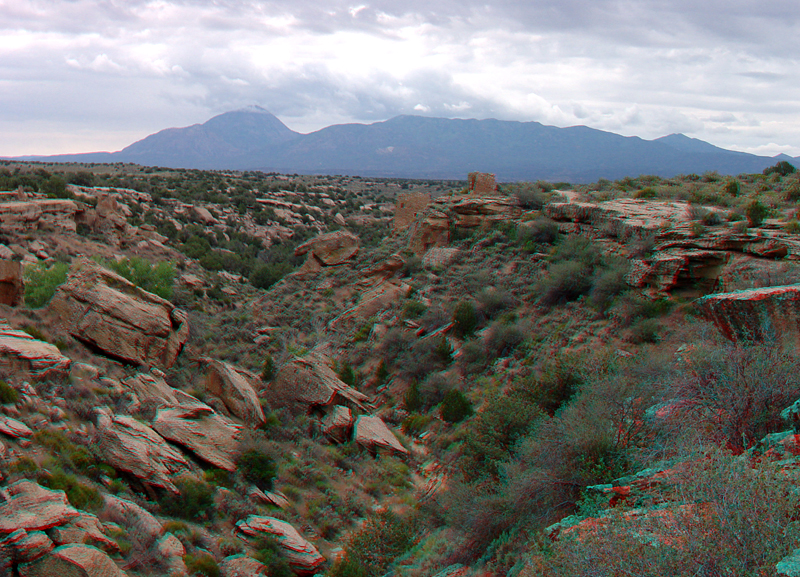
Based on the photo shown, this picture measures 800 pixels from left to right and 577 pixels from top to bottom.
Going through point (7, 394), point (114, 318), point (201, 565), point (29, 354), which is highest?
point (114, 318)

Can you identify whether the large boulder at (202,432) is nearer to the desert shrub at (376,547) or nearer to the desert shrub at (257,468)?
the desert shrub at (257,468)

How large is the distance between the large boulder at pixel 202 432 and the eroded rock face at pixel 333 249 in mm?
19232

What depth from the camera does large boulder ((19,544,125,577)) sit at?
634 cm

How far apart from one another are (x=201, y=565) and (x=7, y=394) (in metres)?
5.46

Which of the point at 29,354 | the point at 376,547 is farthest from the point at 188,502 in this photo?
the point at 29,354

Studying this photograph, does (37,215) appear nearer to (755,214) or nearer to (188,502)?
(188,502)

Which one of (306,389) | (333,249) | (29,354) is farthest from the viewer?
(333,249)

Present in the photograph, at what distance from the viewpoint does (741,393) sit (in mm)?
6742

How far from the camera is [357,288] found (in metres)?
27.3

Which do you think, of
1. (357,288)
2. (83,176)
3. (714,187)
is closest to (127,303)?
(357,288)

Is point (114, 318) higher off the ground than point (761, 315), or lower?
lower

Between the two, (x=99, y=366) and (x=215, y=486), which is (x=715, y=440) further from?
Answer: (x=99, y=366)

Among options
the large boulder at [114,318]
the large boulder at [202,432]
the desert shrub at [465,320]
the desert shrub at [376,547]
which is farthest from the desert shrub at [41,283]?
the desert shrub at [465,320]

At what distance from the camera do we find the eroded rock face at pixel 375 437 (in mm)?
14180
